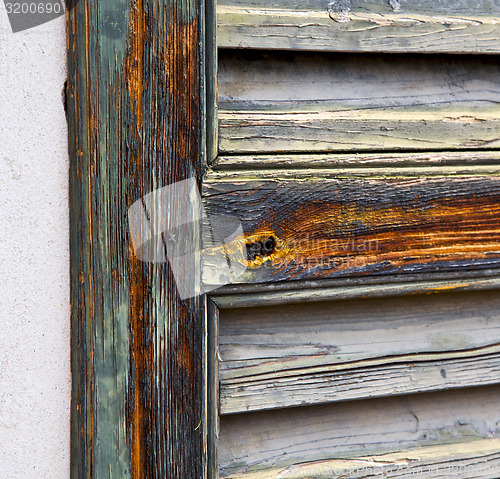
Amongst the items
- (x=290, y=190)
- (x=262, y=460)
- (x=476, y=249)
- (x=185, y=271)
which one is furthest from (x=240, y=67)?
(x=262, y=460)

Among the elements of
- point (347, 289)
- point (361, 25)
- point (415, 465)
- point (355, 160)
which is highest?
point (361, 25)

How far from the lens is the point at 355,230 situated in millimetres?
702

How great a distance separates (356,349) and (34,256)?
19.5 inches

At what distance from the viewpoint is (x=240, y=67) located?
2.27ft

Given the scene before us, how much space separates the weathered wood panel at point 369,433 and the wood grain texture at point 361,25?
0.55 m

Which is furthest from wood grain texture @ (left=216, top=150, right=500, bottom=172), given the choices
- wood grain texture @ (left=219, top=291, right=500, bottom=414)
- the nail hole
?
wood grain texture @ (left=219, top=291, right=500, bottom=414)

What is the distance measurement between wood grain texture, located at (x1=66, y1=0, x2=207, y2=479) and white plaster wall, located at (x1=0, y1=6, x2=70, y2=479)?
32 millimetres

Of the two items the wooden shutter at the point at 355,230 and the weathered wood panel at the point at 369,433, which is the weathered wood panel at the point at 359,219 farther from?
the weathered wood panel at the point at 369,433

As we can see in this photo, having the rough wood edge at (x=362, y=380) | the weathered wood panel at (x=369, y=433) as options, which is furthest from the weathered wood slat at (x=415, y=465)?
the rough wood edge at (x=362, y=380)

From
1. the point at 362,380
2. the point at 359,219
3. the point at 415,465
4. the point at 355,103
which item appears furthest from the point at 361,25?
the point at 415,465

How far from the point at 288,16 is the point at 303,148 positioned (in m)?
0.19

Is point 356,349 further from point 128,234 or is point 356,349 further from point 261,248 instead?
point 128,234

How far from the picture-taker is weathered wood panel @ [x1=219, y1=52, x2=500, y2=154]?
69 centimetres

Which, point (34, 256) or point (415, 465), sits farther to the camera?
point (415, 465)
